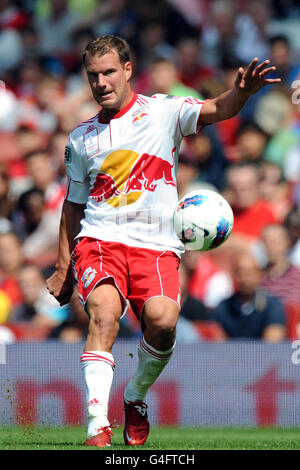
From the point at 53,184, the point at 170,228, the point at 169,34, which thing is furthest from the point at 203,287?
the point at 169,34

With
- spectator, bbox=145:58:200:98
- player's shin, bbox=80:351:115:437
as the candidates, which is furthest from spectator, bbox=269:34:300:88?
player's shin, bbox=80:351:115:437

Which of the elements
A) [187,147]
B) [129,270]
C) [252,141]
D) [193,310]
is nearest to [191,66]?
[187,147]

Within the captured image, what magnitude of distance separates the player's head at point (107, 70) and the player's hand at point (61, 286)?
3.90 feet

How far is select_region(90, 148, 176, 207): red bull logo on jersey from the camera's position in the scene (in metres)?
6.40

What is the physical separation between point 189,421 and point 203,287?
6.54 ft

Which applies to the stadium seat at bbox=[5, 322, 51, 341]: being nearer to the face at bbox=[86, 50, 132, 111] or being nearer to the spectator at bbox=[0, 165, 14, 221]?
the spectator at bbox=[0, 165, 14, 221]

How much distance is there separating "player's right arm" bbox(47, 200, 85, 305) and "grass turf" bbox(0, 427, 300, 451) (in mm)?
1019

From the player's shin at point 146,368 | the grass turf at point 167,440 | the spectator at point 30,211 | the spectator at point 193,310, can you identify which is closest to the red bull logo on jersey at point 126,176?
the player's shin at point 146,368

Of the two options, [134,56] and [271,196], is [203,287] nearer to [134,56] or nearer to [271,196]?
[271,196]

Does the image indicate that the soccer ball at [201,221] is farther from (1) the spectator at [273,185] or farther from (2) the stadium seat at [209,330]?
(1) the spectator at [273,185]

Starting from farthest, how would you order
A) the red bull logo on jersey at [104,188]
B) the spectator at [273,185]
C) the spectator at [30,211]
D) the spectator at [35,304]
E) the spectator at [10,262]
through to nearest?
1. the spectator at [30,211]
2. the spectator at [273,185]
3. the spectator at [10,262]
4. the spectator at [35,304]
5. the red bull logo on jersey at [104,188]

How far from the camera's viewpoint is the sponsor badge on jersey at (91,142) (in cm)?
649

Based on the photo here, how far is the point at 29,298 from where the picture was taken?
438 inches
